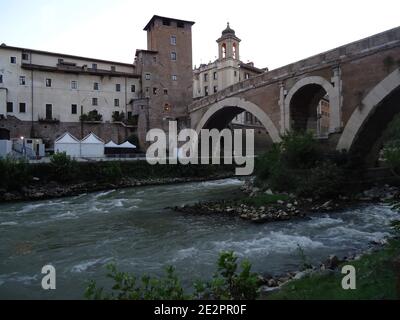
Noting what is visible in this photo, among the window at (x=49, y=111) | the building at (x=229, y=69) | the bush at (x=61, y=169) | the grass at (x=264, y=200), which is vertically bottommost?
the grass at (x=264, y=200)

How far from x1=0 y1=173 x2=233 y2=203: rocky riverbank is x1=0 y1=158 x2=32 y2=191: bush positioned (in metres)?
0.38

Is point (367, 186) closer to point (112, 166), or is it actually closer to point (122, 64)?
point (112, 166)

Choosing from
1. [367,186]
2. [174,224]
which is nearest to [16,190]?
[174,224]

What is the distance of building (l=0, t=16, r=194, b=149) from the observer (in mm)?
36969

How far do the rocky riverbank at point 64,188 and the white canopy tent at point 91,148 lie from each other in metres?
5.64

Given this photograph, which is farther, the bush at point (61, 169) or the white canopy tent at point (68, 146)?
the white canopy tent at point (68, 146)

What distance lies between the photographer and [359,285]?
482 cm

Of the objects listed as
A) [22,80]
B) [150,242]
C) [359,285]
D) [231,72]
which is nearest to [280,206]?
[150,242]

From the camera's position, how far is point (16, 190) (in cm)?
2156

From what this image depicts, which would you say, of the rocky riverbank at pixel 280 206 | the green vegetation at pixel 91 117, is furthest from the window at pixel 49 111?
the rocky riverbank at pixel 280 206

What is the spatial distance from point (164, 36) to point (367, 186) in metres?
33.3

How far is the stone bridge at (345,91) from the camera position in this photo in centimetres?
1656

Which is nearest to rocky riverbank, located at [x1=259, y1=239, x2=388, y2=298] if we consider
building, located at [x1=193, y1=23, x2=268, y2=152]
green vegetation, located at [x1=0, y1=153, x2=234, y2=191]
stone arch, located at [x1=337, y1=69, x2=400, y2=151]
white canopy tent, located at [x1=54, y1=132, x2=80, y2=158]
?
stone arch, located at [x1=337, y1=69, x2=400, y2=151]

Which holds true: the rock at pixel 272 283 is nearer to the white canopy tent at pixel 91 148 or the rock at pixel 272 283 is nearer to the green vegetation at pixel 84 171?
the green vegetation at pixel 84 171
